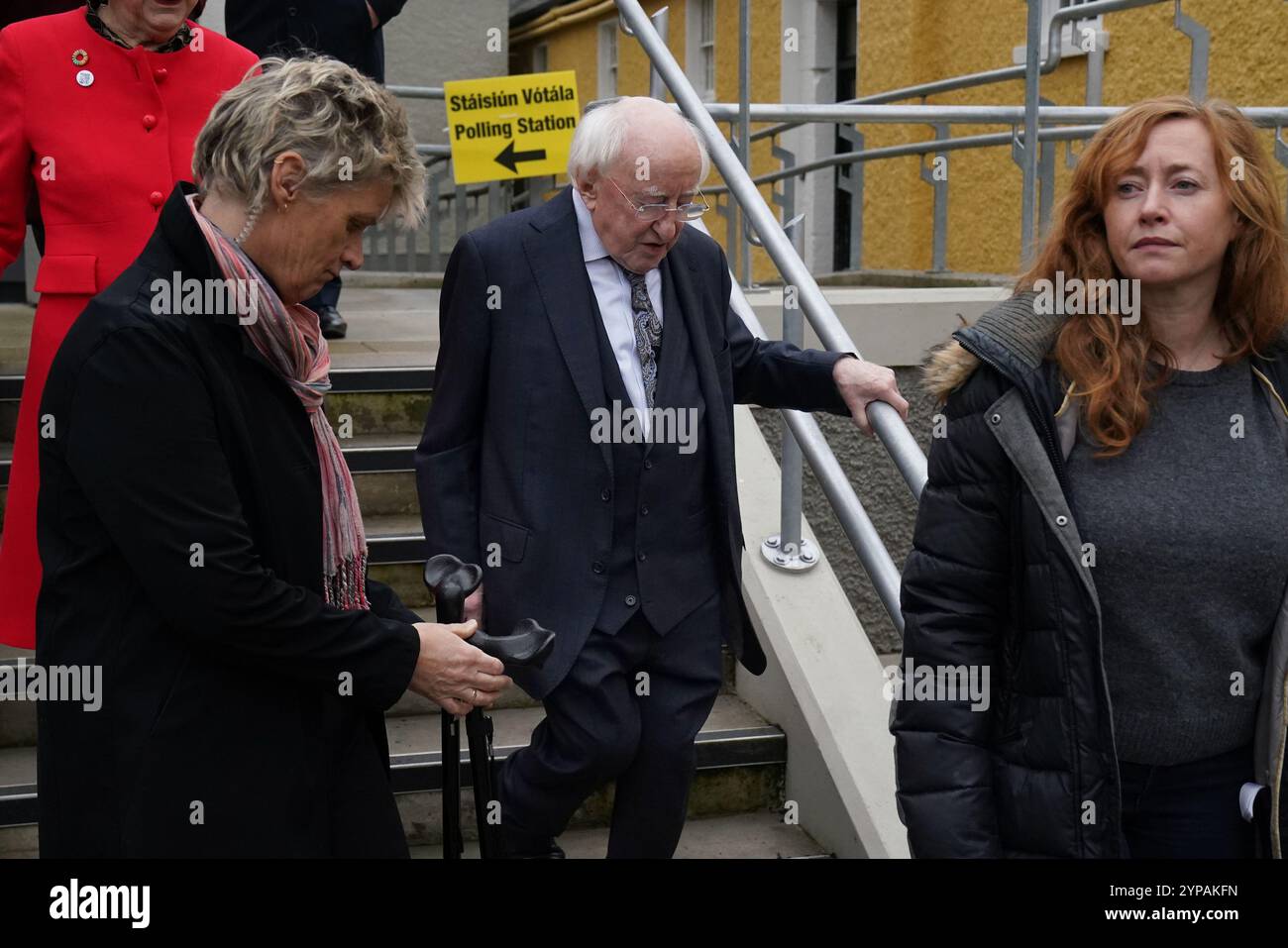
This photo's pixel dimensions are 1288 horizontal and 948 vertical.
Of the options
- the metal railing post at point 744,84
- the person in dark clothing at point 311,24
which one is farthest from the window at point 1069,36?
the person in dark clothing at point 311,24

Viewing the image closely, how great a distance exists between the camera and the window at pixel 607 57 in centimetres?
1764

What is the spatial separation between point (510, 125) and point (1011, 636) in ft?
10.4

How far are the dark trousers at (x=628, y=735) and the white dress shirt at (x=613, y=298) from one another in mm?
448

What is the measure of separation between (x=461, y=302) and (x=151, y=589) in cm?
115

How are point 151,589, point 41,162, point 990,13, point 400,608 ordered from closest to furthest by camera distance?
point 151,589
point 400,608
point 41,162
point 990,13

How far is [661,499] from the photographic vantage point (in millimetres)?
A: 2770

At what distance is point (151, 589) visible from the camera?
1751 millimetres

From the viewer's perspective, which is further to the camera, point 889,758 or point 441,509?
point 889,758

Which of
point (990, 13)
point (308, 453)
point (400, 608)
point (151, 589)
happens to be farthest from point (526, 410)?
point (990, 13)

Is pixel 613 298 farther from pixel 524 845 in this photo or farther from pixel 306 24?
pixel 306 24

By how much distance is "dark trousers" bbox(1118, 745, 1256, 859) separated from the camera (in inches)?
78.5

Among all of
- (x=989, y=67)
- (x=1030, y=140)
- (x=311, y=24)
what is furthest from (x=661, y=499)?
(x=989, y=67)

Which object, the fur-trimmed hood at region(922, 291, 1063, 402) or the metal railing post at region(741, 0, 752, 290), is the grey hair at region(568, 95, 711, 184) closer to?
the fur-trimmed hood at region(922, 291, 1063, 402)
